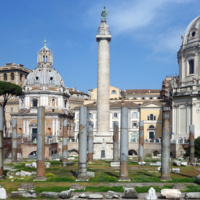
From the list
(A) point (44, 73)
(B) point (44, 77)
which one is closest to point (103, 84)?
(B) point (44, 77)

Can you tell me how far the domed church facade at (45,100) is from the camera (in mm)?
70500

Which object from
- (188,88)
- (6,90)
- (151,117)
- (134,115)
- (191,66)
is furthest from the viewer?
(134,115)

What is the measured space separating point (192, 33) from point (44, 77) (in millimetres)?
31548

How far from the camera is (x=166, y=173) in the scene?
23719 millimetres

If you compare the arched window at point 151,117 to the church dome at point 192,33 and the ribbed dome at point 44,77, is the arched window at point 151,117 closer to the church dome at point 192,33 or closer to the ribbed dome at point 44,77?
the church dome at point 192,33

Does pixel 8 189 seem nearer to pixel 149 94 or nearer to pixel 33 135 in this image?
pixel 33 135

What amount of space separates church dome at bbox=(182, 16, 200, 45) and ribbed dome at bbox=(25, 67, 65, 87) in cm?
2849

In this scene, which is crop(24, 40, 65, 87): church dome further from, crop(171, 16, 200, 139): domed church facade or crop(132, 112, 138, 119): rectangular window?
crop(171, 16, 200, 139): domed church facade

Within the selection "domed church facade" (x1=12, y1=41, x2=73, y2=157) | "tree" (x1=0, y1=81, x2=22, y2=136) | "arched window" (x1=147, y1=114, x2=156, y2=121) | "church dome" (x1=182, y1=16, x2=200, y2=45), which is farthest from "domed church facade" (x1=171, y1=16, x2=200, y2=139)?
"tree" (x1=0, y1=81, x2=22, y2=136)

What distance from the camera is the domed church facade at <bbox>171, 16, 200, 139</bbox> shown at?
55500mm

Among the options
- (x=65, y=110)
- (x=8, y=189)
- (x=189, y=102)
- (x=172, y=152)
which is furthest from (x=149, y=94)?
(x=8, y=189)

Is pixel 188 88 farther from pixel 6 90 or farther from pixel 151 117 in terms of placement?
pixel 6 90

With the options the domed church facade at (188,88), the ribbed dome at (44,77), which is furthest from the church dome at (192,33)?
the ribbed dome at (44,77)

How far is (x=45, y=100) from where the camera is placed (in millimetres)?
73688
